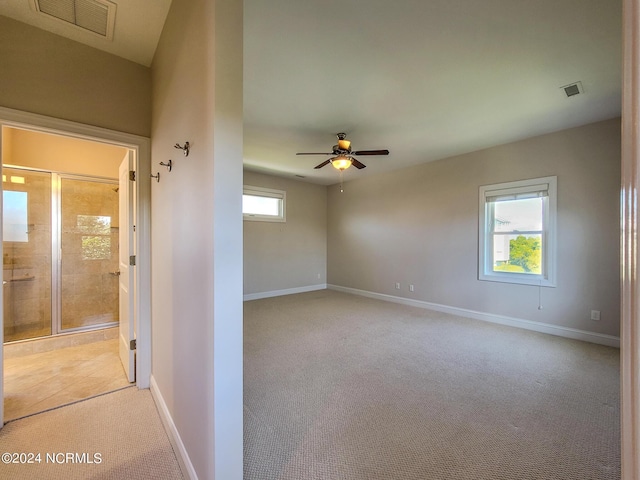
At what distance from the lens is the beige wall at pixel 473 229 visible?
3.31 metres

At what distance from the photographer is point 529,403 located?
2182 millimetres

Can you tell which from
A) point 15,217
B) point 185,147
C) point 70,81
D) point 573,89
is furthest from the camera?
point 15,217

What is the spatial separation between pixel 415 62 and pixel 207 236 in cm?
228

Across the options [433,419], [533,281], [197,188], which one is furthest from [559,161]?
[197,188]

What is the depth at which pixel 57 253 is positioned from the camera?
3.47m

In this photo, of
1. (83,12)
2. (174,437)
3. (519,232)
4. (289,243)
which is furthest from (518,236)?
(83,12)

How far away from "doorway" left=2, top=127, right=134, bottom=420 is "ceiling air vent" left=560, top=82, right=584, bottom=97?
4535 millimetres

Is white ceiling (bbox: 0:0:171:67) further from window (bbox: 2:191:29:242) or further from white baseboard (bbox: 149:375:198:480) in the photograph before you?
white baseboard (bbox: 149:375:198:480)

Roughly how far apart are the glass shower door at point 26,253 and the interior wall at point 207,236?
9.60 feet

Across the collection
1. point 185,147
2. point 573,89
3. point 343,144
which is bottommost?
point 185,147

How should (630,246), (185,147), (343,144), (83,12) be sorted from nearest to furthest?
(630,246), (185,147), (83,12), (343,144)

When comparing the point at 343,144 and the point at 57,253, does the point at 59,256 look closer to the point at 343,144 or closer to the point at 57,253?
the point at 57,253

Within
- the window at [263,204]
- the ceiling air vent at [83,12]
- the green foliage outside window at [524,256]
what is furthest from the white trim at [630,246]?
the window at [263,204]

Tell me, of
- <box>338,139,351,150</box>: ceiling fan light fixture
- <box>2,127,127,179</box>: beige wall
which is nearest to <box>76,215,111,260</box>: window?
<box>2,127,127,179</box>: beige wall
